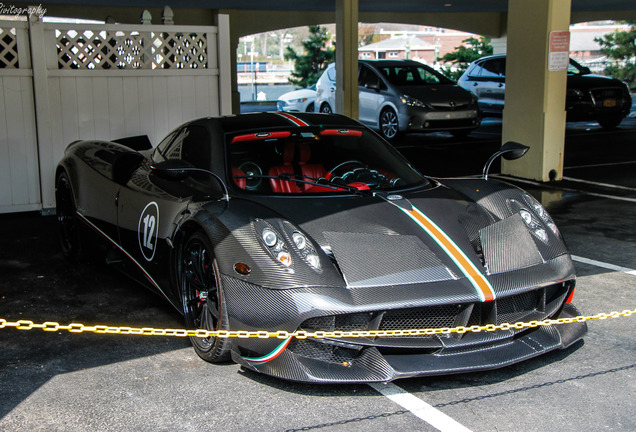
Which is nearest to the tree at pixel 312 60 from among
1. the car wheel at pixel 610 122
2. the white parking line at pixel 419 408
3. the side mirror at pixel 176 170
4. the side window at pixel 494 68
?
the side window at pixel 494 68

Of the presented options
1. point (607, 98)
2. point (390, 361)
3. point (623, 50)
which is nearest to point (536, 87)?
point (607, 98)

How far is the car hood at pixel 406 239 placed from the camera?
12.1ft

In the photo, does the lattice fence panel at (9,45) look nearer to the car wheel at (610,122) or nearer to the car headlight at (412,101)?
the car headlight at (412,101)

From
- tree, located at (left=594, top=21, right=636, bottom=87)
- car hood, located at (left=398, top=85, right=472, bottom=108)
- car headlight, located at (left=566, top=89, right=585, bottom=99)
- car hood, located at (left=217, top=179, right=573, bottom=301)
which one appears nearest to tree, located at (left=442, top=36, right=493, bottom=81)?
tree, located at (left=594, top=21, right=636, bottom=87)

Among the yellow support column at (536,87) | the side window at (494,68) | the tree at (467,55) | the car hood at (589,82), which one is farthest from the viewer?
the tree at (467,55)

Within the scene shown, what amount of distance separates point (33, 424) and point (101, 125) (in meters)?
5.39

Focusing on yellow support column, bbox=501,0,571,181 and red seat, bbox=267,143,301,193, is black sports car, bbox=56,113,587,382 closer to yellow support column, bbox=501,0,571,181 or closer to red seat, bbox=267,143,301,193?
red seat, bbox=267,143,301,193

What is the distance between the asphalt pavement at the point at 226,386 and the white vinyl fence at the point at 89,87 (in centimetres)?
265

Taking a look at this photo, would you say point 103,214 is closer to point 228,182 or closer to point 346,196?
point 228,182

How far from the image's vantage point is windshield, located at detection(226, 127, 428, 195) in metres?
4.74

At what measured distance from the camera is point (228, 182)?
4582 millimetres

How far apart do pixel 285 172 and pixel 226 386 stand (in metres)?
1.61

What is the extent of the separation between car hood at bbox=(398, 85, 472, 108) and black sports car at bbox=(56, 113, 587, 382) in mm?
9147

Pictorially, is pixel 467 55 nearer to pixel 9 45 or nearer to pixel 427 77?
pixel 427 77
